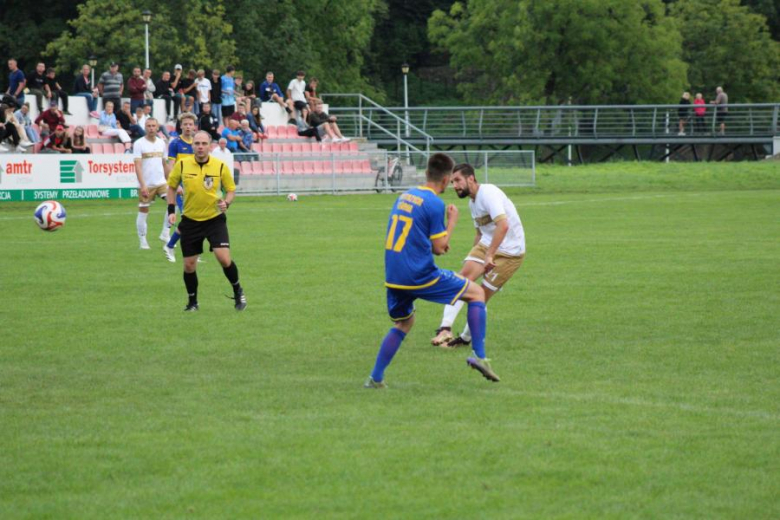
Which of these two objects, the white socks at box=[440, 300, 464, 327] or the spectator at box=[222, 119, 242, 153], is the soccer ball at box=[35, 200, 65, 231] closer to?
the white socks at box=[440, 300, 464, 327]

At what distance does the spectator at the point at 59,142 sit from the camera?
31172 millimetres

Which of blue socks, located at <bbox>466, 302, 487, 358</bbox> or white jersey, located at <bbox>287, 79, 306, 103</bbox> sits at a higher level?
white jersey, located at <bbox>287, 79, 306, 103</bbox>

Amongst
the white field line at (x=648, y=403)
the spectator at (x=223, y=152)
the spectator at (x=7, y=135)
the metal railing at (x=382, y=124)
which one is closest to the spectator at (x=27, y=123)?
the spectator at (x=7, y=135)

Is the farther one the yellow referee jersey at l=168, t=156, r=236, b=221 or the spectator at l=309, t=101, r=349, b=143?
the spectator at l=309, t=101, r=349, b=143

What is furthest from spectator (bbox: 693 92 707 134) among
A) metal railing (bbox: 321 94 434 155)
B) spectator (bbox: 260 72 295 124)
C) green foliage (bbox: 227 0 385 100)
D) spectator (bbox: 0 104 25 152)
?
spectator (bbox: 0 104 25 152)

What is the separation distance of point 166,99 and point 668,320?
26.7 metres

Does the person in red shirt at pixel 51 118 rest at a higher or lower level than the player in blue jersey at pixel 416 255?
higher

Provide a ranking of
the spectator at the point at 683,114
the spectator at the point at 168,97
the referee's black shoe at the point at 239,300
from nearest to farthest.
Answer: the referee's black shoe at the point at 239,300 < the spectator at the point at 168,97 < the spectator at the point at 683,114

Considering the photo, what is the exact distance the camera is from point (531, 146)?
2165 inches

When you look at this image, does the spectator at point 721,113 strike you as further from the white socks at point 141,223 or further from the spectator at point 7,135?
the white socks at point 141,223

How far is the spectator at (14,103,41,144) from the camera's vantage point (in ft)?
105

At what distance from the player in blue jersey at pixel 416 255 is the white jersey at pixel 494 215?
1657 millimetres

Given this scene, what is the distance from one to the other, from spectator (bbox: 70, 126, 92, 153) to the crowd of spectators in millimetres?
25

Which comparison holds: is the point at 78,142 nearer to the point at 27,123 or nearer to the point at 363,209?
the point at 27,123
